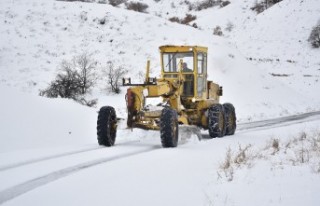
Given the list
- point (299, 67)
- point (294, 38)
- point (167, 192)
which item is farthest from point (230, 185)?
point (294, 38)

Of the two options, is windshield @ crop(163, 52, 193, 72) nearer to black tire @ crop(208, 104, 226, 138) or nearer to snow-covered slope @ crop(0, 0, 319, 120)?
black tire @ crop(208, 104, 226, 138)

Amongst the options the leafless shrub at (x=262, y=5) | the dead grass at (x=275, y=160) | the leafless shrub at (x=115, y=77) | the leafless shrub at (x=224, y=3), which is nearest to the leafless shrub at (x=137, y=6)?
the leafless shrub at (x=224, y=3)

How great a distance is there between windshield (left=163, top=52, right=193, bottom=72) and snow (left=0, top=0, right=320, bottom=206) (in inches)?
91.7

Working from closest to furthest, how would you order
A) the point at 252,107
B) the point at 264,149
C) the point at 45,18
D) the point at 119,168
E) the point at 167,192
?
the point at 167,192 < the point at 119,168 < the point at 264,149 < the point at 252,107 < the point at 45,18

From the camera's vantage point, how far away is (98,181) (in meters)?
7.41

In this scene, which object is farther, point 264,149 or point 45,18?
point 45,18

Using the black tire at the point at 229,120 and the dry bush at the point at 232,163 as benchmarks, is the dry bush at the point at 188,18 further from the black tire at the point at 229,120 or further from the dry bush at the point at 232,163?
the dry bush at the point at 232,163

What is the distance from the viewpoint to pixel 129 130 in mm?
15406

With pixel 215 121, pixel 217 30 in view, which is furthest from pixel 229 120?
pixel 217 30

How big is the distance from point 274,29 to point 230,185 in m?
50.2

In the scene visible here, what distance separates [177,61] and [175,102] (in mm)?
1784

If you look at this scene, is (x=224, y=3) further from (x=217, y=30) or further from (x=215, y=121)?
(x=215, y=121)

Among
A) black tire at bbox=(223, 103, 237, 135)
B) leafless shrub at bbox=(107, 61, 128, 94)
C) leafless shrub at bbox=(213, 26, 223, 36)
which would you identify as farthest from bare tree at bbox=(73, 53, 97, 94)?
leafless shrub at bbox=(213, 26, 223, 36)

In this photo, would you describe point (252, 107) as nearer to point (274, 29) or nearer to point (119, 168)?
point (119, 168)
